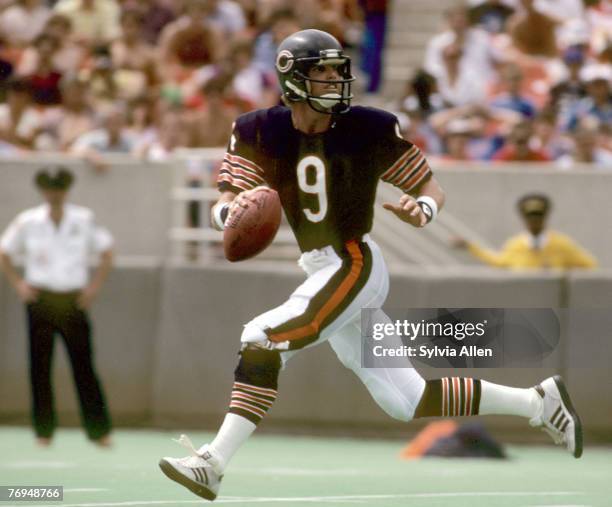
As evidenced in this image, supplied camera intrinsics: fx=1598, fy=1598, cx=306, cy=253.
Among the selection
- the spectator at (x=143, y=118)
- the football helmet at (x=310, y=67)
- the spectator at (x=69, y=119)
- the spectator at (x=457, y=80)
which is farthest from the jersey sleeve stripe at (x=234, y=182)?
the spectator at (x=457, y=80)

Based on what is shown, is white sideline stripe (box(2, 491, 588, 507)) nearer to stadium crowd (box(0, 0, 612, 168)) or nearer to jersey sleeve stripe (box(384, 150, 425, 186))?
jersey sleeve stripe (box(384, 150, 425, 186))

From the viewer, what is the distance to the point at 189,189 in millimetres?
13125

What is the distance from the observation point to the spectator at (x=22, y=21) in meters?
16.5

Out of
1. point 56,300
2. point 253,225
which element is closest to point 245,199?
point 253,225

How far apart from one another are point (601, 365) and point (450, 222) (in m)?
1.94

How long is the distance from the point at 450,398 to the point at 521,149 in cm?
678

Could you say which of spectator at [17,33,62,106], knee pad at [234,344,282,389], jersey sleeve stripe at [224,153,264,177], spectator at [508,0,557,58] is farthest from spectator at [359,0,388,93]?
knee pad at [234,344,282,389]

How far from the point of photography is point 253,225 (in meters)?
6.93

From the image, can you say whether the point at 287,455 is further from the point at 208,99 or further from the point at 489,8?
the point at 489,8

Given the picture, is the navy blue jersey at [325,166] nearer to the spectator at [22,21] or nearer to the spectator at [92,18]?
the spectator at [92,18]

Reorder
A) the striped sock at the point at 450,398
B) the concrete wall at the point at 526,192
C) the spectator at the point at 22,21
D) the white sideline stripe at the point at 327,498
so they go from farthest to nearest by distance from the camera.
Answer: the spectator at the point at 22,21 < the concrete wall at the point at 526,192 < the white sideline stripe at the point at 327,498 < the striped sock at the point at 450,398

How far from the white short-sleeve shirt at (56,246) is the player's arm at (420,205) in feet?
15.2

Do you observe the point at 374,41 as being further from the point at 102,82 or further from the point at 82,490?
the point at 82,490

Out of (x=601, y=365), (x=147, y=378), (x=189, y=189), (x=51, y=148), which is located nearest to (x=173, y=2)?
(x=51, y=148)
